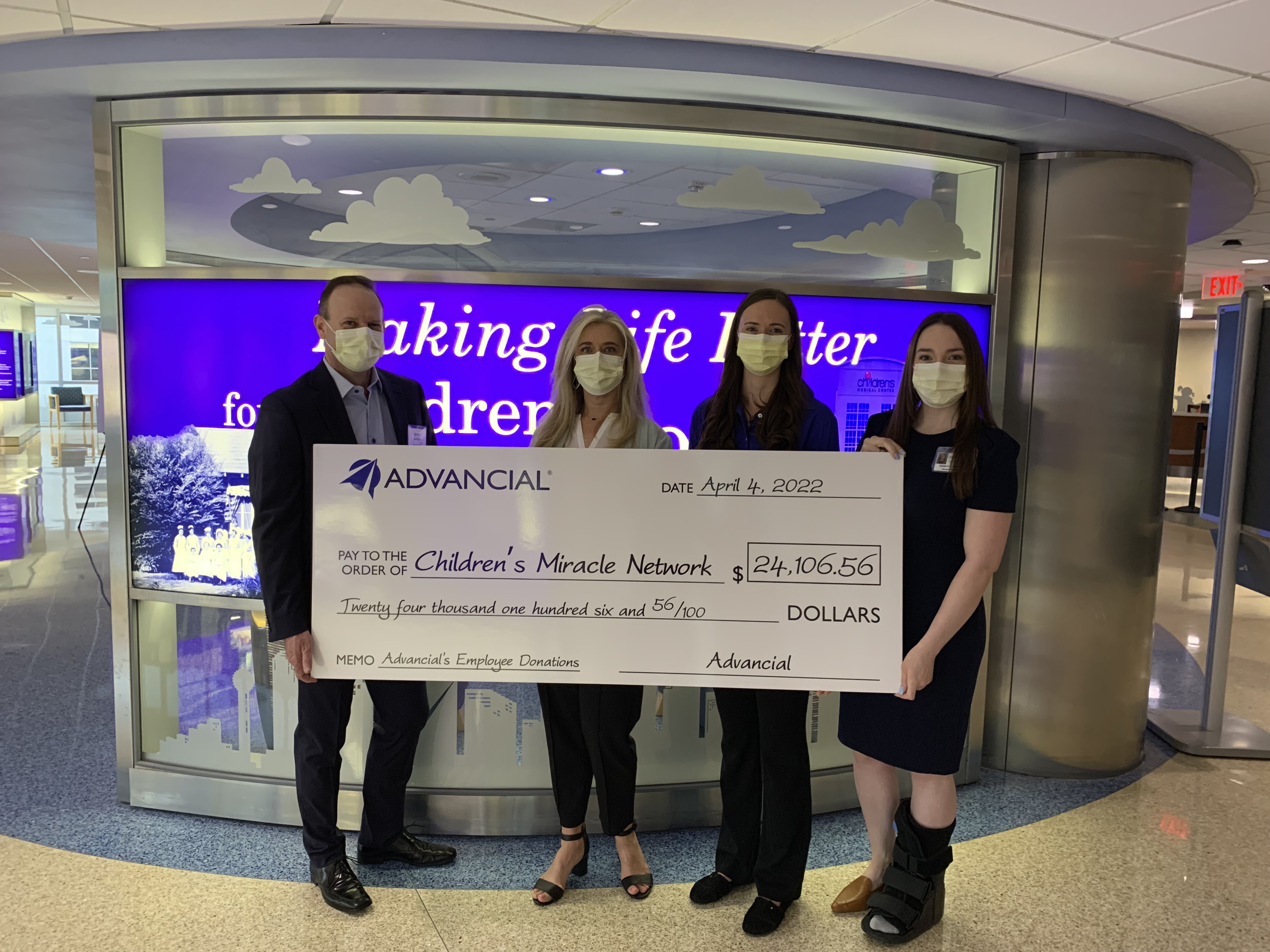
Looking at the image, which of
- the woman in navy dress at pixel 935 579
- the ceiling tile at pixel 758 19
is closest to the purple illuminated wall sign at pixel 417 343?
the ceiling tile at pixel 758 19

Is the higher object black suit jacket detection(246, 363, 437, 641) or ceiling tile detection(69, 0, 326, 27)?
ceiling tile detection(69, 0, 326, 27)

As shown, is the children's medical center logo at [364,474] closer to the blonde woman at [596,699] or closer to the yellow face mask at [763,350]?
the blonde woman at [596,699]

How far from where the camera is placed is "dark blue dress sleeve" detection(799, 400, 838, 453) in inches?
91.8

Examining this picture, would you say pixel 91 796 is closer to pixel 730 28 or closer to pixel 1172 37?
pixel 730 28

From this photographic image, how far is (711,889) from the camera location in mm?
2502

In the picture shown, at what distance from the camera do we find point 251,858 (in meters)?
2.74

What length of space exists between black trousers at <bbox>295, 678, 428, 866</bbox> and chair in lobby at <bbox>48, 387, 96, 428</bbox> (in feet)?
57.2

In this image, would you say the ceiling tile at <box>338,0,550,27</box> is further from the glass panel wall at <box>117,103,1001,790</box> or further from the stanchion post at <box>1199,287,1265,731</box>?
the stanchion post at <box>1199,287,1265,731</box>

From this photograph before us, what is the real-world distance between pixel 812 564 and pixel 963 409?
0.57 metres

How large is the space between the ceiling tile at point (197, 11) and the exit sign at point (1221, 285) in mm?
9643

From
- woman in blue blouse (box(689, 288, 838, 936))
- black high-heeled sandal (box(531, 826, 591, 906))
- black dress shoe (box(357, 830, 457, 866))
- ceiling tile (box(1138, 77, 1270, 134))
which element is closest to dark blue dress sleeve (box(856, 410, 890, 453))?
woman in blue blouse (box(689, 288, 838, 936))

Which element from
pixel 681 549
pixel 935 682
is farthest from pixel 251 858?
pixel 935 682

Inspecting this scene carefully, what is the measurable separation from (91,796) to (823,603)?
275 cm

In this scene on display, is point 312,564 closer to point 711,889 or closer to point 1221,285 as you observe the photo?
point 711,889
